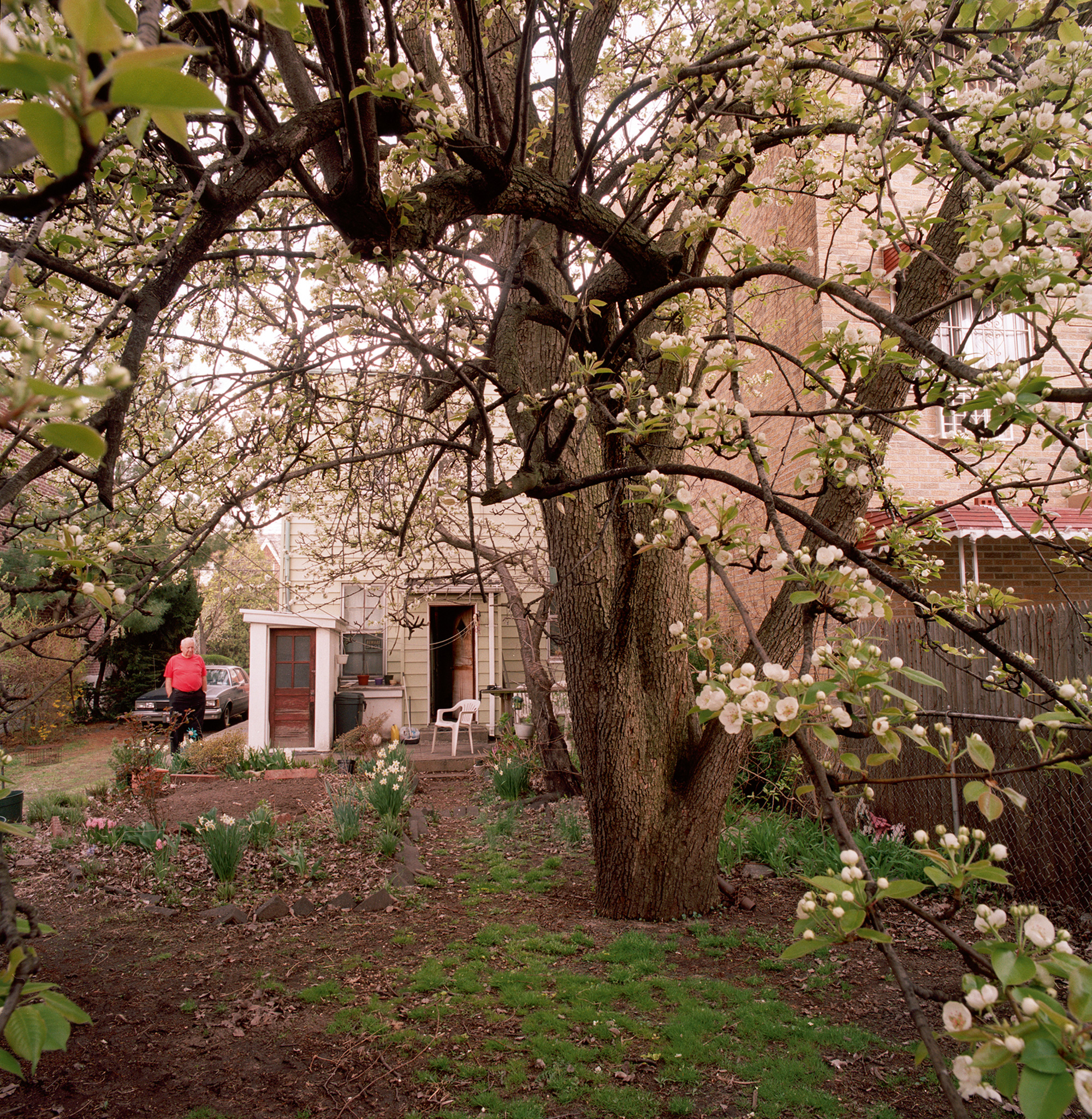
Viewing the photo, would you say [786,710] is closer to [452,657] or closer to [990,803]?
[990,803]

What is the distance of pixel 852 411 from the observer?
1.99m

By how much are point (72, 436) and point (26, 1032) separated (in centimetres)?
87

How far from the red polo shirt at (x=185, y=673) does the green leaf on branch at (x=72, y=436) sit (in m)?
9.58

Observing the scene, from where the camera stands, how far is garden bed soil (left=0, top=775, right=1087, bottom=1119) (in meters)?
2.89

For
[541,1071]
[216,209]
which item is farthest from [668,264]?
[541,1071]

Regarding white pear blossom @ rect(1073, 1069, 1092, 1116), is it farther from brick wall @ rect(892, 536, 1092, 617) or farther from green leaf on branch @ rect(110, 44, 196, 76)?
brick wall @ rect(892, 536, 1092, 617)

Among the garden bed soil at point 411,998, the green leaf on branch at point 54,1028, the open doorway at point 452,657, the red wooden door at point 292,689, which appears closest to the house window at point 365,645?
the open doorway at point 452,657

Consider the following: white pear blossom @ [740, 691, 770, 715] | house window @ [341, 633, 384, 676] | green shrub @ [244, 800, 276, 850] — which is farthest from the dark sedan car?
white pear blossom @ [740, 691, 770, 715]

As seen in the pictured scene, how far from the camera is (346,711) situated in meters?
11.8

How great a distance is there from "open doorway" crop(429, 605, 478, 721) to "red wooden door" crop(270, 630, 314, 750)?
8.88ft

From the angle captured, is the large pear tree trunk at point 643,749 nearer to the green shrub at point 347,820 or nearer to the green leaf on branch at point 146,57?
the green shrub at point 347,820

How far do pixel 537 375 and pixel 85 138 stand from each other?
4478 millimetres

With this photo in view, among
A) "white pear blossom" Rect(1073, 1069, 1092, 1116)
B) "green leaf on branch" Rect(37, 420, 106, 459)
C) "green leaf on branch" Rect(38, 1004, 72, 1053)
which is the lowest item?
"green leaf on branch" Rect(38, 1004, 72, 1053)

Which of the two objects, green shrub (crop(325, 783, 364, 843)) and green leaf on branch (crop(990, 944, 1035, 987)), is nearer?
green leaf on branch (crop(990, 944, 1035, 987))
